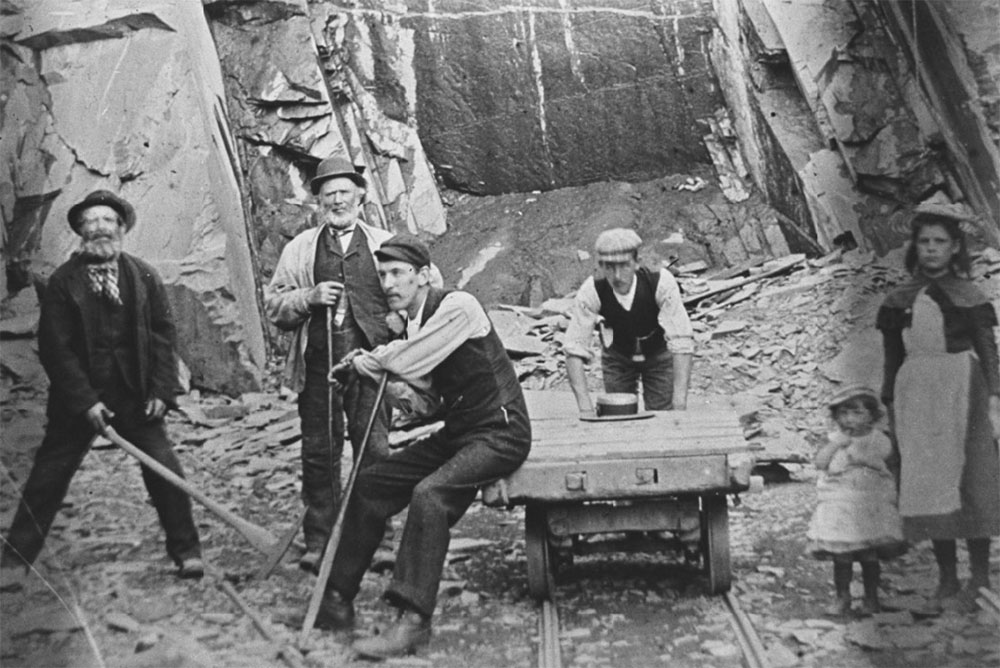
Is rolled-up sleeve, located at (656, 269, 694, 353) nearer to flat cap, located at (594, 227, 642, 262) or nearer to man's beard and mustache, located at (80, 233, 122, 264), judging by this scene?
flat cap, located at (594, 227, 642, 262)

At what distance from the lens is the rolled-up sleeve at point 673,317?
4.86m

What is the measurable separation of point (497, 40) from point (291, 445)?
458cm

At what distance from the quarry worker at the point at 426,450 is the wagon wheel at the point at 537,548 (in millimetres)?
308

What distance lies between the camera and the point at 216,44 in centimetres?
768

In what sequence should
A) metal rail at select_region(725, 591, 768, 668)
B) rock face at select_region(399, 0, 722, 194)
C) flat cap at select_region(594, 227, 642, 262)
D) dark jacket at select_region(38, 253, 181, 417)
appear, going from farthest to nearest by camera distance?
rock face at select_region(399, 0, 722, 194) → flat cap at select_region(594, 227, 642, 262) → dark jacket at select_region(38, 253, 181, 417) → metal rail at select_region(725, 591, 768, 668)

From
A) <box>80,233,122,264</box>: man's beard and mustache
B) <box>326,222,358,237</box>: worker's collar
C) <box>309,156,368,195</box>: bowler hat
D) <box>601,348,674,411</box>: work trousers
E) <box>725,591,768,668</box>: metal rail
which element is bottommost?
<box>725,591,768,668</box>: metal rail

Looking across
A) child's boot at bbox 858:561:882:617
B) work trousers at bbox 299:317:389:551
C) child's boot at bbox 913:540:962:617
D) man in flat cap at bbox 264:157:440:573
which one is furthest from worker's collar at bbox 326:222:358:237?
child's boot at bbox 913:540:962:617

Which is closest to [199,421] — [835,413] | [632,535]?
[632,535]

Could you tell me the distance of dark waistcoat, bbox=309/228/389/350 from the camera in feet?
15.0

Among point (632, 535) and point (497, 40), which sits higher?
point (497, 40)

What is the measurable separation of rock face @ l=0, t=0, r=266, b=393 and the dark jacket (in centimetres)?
30

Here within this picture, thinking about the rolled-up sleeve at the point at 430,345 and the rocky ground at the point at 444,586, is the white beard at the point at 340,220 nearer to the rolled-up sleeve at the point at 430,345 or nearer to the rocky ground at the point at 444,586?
the rolled-up sleeve at the point at 430,345

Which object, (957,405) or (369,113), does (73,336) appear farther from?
(369,113)

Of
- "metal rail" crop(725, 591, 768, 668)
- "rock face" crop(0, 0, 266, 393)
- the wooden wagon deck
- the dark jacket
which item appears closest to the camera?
"metal rail" crop(725, 591, 768, 668)
